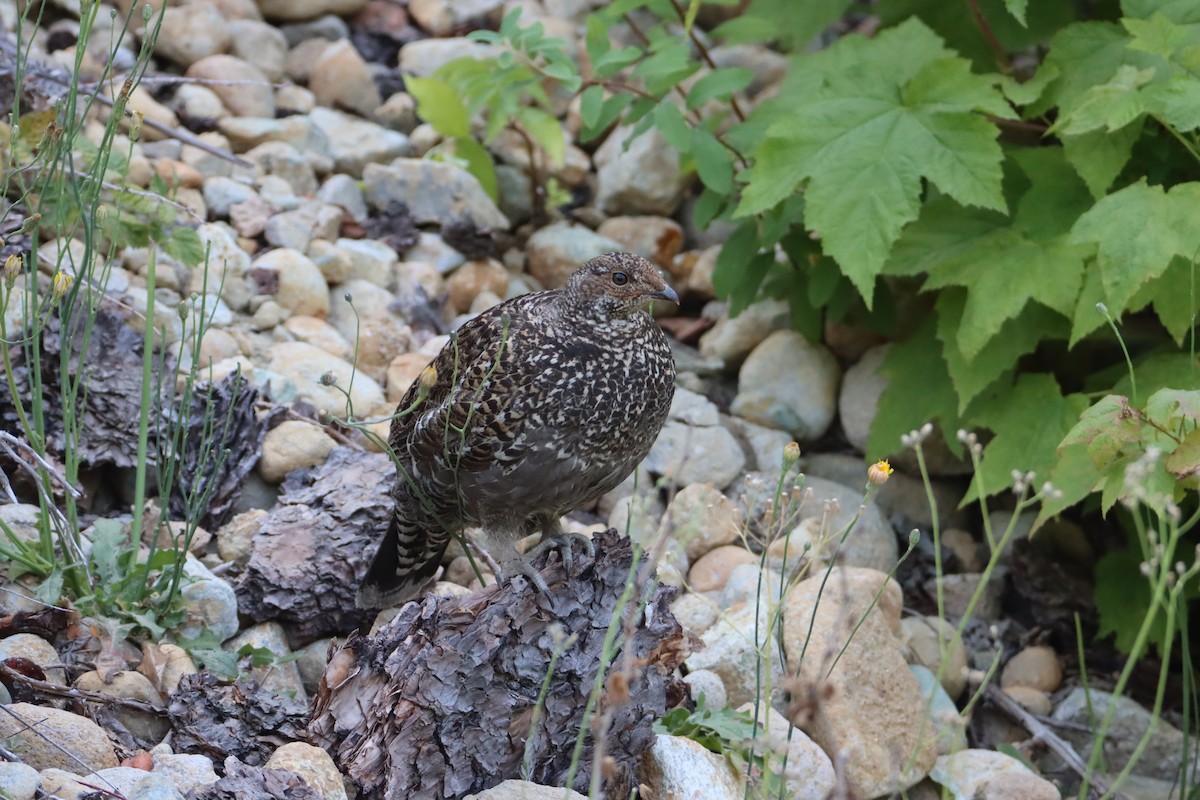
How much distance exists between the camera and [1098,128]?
14.1 feet

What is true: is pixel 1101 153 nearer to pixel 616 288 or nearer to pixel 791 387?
pixel 791 387

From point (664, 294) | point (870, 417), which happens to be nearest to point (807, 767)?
point (664, 294)

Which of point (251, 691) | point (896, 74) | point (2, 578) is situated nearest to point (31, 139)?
point (2, 578)

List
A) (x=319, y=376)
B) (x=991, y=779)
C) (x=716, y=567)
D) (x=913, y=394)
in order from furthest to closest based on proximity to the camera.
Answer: (x=913, y=394)
(x=319, y=376)
(x=716, y=567)
(x=991, y=779)

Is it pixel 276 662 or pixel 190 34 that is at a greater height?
pixel 190 34

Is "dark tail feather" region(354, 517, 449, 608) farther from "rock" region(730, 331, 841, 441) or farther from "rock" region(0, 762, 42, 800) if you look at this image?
"rock" region(730, 331, 841, 441)

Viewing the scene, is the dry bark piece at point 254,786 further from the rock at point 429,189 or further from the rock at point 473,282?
the rock at point 429,189

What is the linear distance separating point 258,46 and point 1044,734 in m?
4.78

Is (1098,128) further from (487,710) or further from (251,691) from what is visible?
(251,691)

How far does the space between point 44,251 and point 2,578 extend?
172cm

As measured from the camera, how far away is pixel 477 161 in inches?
244

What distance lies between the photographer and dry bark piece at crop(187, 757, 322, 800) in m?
2.66

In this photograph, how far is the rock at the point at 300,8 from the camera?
22.0ft

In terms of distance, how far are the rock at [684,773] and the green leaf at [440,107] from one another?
11.9 feet
